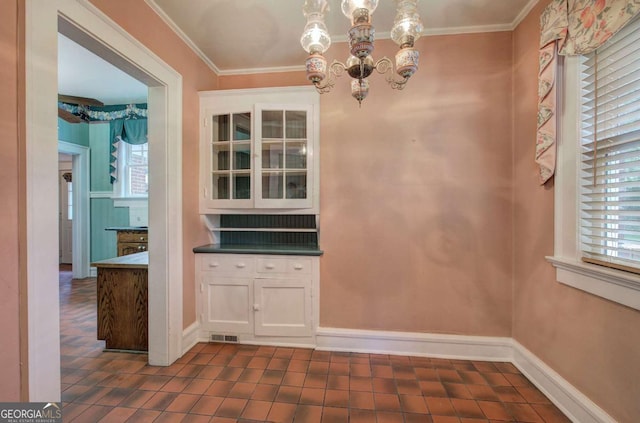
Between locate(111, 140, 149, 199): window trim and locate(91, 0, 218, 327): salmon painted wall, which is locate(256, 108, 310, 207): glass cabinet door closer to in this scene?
locate(91, 0, 218, 327): salmon painted wall

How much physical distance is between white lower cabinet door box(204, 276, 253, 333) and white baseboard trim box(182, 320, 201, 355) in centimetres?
9

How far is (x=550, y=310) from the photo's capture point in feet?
5.72

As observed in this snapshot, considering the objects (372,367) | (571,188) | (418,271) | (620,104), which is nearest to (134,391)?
(372,367)

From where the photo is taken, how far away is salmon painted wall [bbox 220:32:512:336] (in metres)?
2.13

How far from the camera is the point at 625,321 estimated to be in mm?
1281

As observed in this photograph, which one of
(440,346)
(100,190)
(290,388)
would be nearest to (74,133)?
(100,190)

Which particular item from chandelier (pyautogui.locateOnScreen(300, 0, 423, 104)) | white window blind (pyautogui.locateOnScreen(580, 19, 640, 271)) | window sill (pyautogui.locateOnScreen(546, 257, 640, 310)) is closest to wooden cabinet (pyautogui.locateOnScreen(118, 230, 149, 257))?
chandelier (pyautogui.locateOnScreen(300, 0, 423, 104))

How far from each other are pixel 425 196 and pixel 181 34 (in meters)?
2.40

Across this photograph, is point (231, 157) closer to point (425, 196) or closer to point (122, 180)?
point (425, 196)

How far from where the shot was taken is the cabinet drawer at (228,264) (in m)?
2.34

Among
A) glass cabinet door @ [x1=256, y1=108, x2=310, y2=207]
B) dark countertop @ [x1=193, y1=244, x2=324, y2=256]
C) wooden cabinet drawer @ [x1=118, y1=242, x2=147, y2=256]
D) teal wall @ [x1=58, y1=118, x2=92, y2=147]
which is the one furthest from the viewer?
teal wall @ [x1=58, y1=118, x2=92, y2=147]

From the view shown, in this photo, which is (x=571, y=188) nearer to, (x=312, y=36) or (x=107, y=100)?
(x=312, y=36)

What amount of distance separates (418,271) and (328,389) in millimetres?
1104

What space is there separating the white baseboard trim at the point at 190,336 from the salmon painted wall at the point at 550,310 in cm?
262
